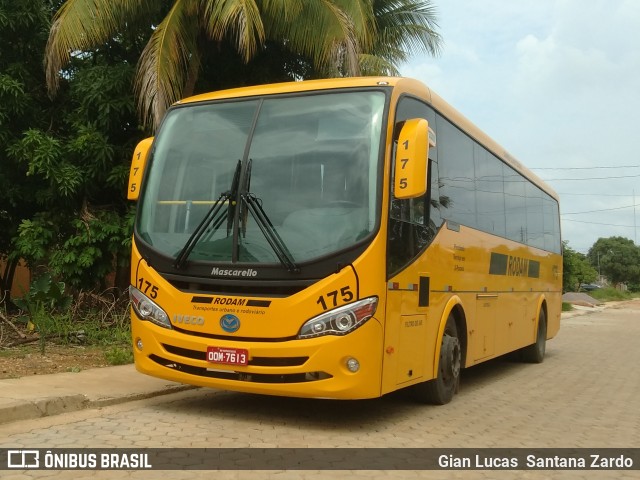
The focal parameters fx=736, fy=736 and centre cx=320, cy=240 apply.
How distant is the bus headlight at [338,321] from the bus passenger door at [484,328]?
314cm

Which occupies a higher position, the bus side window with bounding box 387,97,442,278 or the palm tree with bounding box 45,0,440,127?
the palm tree with bounding box 45,0,440,127

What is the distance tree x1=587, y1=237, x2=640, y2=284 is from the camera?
320 feet

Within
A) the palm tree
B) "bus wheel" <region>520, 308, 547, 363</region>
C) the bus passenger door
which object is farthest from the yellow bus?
"bus wheel" <region>520, 308, 547, 363</region>

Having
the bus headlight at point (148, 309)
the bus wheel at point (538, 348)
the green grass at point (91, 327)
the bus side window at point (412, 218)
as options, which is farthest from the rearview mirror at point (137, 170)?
the bus wheel at point (538, 348)

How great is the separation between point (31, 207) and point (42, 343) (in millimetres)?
5119

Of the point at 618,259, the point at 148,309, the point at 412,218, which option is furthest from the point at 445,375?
the point at 618,259

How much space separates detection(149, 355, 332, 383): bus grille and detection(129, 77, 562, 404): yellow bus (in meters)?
0.01

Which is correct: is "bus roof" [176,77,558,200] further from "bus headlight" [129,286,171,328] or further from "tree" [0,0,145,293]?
"tree" [0,0,145,293]

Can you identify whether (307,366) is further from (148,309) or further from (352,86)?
(352,86)

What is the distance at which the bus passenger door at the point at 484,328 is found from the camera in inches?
Answer: 365

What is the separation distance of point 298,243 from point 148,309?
1.71 metres

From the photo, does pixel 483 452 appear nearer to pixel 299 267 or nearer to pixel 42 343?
pixel 299 267

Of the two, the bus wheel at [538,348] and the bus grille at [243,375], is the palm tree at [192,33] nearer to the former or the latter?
the bus wheel at [538,348]
